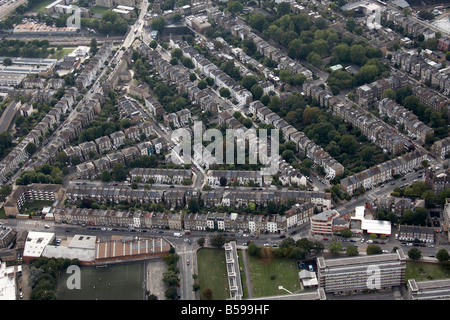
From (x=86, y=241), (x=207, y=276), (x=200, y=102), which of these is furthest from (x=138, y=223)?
(x=200, y=102)

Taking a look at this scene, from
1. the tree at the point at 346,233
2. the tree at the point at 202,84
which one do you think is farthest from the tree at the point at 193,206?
the tree at the point at 202,84

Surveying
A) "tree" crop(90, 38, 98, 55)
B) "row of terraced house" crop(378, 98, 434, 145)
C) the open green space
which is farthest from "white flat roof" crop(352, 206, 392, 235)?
"tree" crop(90, 38, 98, 55)

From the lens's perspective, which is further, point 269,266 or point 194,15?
point 194,15

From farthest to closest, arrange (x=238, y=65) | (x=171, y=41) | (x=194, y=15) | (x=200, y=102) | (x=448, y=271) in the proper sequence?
(x=194, y=15), (x=171, y=41), (x=238, y=65), (x=200, y=102), (x=448, y=271)

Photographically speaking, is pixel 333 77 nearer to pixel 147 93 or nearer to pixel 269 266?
pixel 147 93

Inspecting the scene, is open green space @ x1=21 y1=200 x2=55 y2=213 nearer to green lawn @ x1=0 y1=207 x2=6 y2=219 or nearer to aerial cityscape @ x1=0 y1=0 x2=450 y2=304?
aerial cityscape @ x1=0 y1=0 x2=450 y2=304

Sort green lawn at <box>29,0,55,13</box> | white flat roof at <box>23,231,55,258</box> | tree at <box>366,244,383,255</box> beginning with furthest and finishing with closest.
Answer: green lawn at <box>29,0,55,13</box>
white flat roof at <box>23,231,55,258</box>
tree at <box>366,244,383,255</box>

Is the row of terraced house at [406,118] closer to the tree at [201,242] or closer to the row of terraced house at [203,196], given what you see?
the row of terraced house at [203,196]
